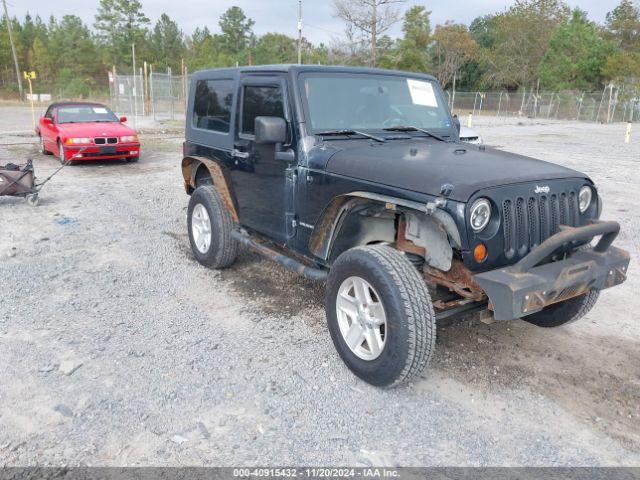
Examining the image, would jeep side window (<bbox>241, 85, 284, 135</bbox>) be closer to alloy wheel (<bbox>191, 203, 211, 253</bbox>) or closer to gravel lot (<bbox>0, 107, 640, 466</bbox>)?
alloy wheel (<bbox>191, 203, 211, 253</bbox>)

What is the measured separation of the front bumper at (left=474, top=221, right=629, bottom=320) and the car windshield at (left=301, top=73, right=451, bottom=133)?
1758 mm

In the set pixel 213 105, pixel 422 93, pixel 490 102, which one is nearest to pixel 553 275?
pixel 422 93

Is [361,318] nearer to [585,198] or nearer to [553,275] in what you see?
[553,275]

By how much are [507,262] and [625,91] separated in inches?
1807

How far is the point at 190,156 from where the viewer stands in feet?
19.4

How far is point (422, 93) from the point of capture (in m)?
4.86

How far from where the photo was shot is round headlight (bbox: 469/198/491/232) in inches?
120

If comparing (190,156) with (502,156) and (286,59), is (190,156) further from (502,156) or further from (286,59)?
(286,59)

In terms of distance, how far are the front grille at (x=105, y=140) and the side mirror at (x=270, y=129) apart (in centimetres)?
903

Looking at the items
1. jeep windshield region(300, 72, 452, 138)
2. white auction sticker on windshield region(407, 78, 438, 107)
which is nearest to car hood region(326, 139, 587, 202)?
jeep windshield region(300, 72, 452, 138)

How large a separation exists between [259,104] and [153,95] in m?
22.8

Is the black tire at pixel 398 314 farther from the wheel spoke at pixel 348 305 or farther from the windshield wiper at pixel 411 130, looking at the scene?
the windshield wiper at pixel 411 130

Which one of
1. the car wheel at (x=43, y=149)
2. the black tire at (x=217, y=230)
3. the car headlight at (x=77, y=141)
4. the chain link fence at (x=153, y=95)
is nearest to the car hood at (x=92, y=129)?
the car headlight at (x=77, y=141)

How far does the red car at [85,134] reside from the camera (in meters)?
11.7
